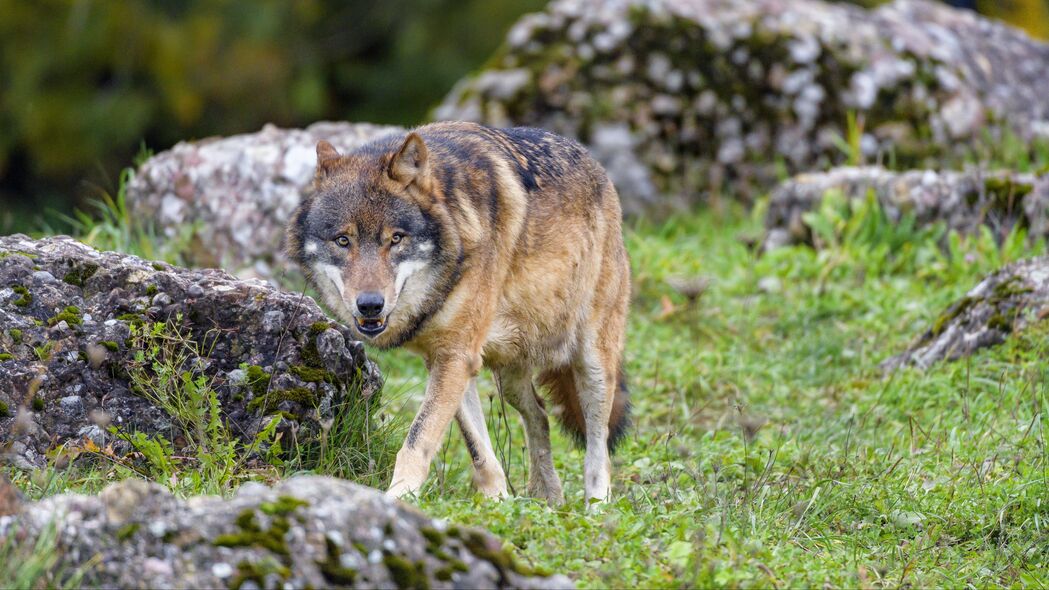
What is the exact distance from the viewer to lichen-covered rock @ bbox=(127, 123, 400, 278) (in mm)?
7832

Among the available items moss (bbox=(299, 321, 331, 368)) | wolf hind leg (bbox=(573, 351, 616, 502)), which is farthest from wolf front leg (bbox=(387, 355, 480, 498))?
wolf hind leg (bbox=(573, 351, 616, 502))

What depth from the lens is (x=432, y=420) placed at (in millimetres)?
4680

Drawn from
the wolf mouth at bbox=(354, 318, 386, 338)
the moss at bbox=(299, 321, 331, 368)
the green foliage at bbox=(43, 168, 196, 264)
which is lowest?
the green foliage at bbox=(43, 168, 196, 264)

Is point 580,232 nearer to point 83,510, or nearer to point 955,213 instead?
point 83,510

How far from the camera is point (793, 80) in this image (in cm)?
1054

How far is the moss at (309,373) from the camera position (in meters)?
4.77

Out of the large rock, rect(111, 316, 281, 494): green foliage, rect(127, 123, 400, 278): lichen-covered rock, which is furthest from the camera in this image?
the large rock

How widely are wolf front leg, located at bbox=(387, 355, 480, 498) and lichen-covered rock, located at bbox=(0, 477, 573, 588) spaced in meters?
1.21

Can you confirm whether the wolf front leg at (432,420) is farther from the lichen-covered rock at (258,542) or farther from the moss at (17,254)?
the moss at (17,254)

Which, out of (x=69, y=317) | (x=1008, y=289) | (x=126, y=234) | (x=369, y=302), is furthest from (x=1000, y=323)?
(x=126, y=234)

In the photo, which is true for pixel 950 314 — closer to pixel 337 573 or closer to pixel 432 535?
pixel 432 535

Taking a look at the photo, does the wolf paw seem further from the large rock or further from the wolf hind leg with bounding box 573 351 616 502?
the large rock

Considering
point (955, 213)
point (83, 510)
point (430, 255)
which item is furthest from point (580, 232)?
point (955, 213)

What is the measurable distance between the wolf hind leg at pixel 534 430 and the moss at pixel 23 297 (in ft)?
6.65
